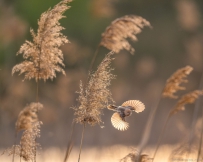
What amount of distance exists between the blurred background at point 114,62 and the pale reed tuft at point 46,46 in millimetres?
3202

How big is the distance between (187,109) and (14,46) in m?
3.74

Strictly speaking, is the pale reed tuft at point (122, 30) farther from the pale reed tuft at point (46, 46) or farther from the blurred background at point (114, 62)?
the blurred background at point (114, 62)

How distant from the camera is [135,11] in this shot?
1442 cm

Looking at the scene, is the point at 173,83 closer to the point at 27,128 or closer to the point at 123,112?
the point at 123,112

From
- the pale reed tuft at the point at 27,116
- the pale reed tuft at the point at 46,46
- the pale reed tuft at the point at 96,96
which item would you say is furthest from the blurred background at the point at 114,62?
the pale reed tuft at the point at 27,116

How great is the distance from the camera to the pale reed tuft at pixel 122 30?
3891 mm

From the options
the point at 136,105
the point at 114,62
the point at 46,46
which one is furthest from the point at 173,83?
the point at 114,62

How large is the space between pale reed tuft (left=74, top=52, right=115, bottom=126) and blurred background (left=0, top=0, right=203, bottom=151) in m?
3.45

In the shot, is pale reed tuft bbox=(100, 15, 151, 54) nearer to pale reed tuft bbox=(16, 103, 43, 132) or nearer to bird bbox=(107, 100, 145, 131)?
bird bbox=(107, 100, 145, 131)

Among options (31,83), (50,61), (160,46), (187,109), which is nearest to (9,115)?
(50,61)

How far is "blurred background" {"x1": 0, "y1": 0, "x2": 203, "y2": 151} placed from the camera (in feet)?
26.6

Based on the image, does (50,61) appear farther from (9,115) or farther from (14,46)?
(14,46)

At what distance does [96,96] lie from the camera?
3859 mm

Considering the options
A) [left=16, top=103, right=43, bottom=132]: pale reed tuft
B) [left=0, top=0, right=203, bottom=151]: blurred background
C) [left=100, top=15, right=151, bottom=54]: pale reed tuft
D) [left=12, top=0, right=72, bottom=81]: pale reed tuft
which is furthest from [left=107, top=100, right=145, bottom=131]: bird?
[left=0, top=0, right=203, bottom=151]: blurred background
